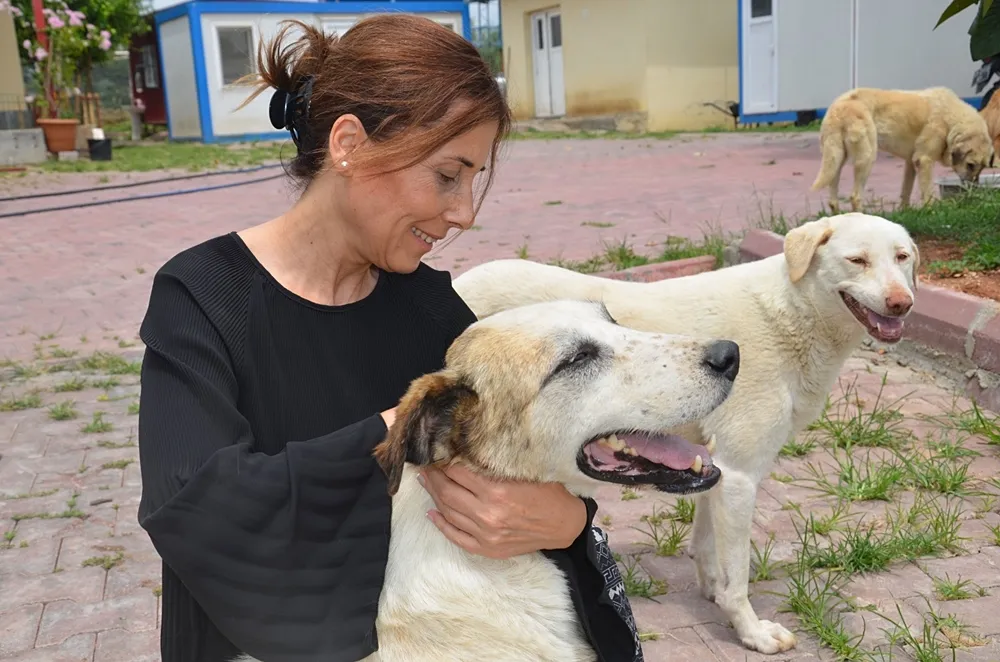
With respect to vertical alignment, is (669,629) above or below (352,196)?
below

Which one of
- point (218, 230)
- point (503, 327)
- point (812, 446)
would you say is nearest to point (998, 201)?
point (812, 446)

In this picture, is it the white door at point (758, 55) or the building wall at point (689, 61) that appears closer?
the white door at point (758, 55)

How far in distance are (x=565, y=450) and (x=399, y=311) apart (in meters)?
0.60

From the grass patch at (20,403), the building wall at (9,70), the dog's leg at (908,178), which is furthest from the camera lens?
the building wall at (9,70)

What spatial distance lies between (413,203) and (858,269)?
2160 mm

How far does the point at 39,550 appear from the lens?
12.8 feet

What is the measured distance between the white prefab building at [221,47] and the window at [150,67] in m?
6.96

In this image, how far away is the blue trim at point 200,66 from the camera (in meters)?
26.2

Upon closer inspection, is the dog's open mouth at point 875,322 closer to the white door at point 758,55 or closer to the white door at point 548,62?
the white door at point 758,55

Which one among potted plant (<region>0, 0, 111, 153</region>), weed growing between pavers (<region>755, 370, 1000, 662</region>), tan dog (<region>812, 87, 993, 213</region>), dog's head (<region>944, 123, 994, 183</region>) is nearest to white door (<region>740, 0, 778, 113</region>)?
tan dog (<region>812, 87, 993, 213</region>)

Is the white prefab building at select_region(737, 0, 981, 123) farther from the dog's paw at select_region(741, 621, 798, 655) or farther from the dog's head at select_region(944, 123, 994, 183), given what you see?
the dog's paw at select_region(741, 621, 798, 655)

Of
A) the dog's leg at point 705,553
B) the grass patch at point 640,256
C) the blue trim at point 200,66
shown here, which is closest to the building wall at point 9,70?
the blue trim at point 200,66

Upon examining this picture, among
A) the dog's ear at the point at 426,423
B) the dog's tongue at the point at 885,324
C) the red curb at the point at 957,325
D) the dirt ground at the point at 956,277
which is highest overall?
the dog's ear at the point at 426,423

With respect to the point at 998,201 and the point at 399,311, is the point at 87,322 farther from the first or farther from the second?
the point at 998,201
